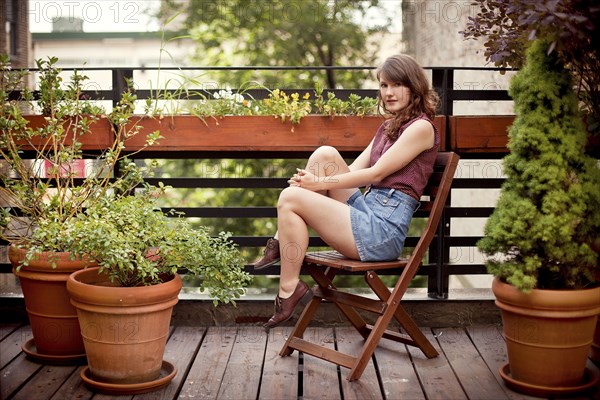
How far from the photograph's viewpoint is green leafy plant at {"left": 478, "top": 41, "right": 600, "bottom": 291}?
9.17 ft

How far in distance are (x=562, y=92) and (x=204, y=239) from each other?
1619 mm

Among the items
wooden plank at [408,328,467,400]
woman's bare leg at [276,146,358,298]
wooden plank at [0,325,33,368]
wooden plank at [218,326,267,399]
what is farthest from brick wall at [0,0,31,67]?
wooden plank at [408,328,467,400]

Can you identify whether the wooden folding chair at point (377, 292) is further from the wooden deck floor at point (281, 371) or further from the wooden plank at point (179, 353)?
the wooden plank at point (179, 353)

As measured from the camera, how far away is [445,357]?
338cm

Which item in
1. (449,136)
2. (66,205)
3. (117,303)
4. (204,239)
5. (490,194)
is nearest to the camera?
(117,303)

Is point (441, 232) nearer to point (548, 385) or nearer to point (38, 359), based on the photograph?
point (548, 385)

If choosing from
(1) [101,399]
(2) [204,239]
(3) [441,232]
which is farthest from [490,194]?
(1) [101,399]

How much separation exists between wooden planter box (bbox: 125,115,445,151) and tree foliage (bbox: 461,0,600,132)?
0.71m

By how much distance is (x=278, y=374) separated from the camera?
10.3 ft

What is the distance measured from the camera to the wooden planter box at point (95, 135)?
3.63 metres

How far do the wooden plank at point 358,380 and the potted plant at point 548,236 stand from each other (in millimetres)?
564

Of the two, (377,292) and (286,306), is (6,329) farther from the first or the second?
(377,292)

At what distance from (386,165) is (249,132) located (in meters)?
0.79

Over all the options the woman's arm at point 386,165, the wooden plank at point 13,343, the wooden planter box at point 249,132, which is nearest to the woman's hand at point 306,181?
the woman's arm at point 386,165
